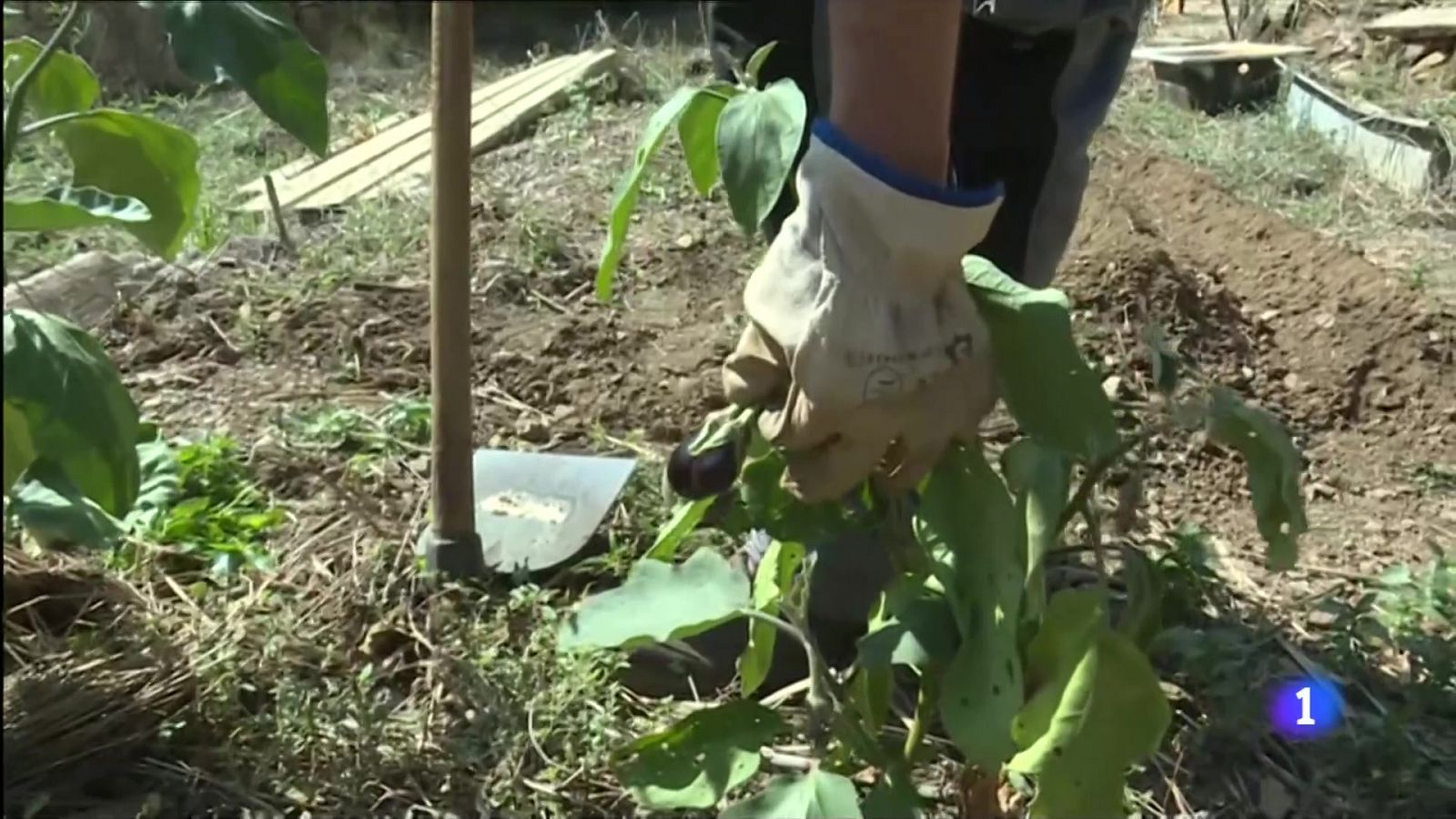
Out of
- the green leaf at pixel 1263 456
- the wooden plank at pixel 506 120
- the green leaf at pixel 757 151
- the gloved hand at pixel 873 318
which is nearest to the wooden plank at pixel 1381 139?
the wooden plank at pixel 506 120

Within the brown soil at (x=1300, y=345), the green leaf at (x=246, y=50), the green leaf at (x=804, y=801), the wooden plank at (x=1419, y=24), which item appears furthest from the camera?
the wooden plank at (x=1419, y=24)

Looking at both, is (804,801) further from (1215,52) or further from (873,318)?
(1215,52)

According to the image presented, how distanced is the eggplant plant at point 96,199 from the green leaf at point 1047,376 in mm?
438

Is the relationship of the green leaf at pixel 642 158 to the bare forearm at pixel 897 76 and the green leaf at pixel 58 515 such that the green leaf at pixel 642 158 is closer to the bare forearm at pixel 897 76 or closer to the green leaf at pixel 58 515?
the bare forearm at pixel 897 76

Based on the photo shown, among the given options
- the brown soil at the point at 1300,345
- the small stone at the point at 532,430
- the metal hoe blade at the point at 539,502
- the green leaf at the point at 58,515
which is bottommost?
the brown soil at the point at 1300,345

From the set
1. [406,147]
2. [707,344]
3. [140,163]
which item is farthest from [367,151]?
[140,163]

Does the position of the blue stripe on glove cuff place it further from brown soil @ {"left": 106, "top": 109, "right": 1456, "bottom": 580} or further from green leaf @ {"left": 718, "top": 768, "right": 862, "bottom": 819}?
brown soil @ {"left": 106, "top": 109, "right": 1456, "bottom": 580}

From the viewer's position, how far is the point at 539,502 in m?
1.59

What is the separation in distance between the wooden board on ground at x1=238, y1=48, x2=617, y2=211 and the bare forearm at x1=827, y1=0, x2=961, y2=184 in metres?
1.67

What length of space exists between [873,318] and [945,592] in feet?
0.60

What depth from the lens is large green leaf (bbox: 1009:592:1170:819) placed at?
2.95 feet

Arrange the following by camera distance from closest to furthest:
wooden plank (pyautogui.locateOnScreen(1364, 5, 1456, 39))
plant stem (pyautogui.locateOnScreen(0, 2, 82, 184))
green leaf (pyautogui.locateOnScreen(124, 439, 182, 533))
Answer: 1. plant stem (pyautogui.locateOnScreen(0, 2, 82, 184))
2. green leaf (pyautogui.locateOnScreen(124, 439, 182, 533))
3. wooden plank (pyautogui.locateOnScreen(1364, 5, 1456, 39))

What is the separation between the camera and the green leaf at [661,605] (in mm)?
1069

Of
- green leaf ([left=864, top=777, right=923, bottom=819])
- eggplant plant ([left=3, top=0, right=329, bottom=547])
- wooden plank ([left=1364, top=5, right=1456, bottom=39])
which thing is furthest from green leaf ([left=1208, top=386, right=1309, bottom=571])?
wooden plank ([left=1364, top=5, right=1456, bottom=39])
